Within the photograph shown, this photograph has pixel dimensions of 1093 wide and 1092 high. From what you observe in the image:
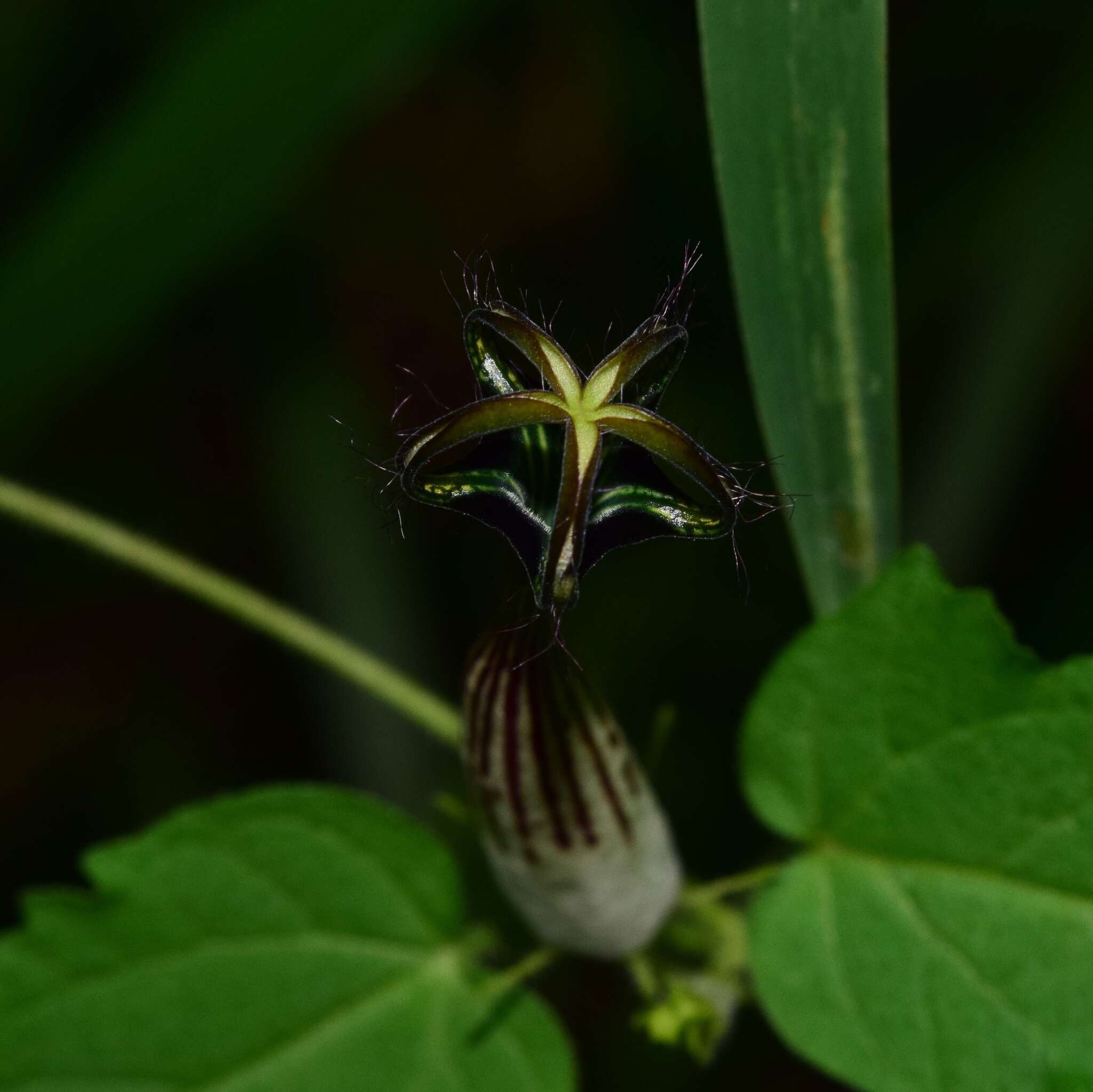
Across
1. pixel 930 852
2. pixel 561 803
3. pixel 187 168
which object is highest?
pixel 187 168

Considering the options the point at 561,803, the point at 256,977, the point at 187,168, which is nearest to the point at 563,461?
the point at 561,803

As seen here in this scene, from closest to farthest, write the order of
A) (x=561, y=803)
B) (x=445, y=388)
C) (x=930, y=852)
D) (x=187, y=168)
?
(x=561, y=803), (x=930, y=852), (x=187, y=168), (x=445, y=388)

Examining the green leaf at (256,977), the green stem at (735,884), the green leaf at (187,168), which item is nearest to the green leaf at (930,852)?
the green stem at (735,884)

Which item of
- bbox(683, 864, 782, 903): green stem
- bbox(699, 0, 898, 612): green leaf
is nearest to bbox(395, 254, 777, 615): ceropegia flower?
bbox(699, 0, 898, 612): green leaf

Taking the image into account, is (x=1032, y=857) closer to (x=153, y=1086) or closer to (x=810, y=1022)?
(x=810, y=1022)

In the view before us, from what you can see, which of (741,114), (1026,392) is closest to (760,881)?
(741,114)

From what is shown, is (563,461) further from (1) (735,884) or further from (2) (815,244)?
(1) (735,884)

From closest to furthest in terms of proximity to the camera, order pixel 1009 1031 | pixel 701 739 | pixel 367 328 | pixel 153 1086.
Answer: pixel 1009 1031
pixel 153 1086
pixel 701 739
pixel 367 328
